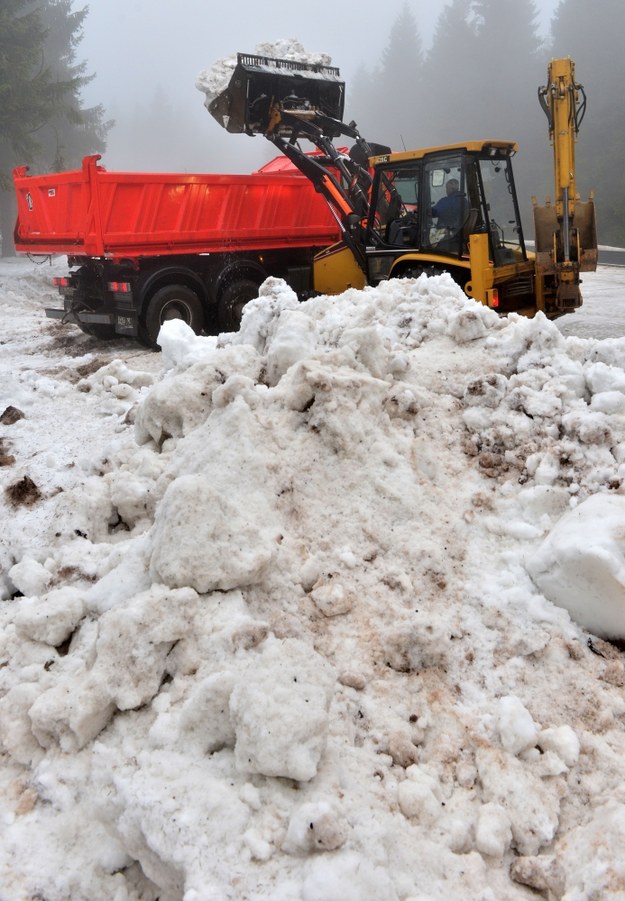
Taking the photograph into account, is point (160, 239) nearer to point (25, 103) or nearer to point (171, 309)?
point (171, 309)

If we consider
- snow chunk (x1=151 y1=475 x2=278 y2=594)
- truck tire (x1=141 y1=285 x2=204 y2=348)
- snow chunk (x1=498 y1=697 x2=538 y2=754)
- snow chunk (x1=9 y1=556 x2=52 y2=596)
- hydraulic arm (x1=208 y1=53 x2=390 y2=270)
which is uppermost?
hydraulic arm (x1=208 y1=53 x2=390 y2=270)

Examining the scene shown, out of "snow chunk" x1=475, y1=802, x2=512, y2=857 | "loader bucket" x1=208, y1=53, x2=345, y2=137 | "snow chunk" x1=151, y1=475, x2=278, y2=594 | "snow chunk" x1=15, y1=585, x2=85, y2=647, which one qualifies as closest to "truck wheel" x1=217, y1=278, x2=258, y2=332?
"loader bucket" x1=208, y1=53, x2=345, y2=137

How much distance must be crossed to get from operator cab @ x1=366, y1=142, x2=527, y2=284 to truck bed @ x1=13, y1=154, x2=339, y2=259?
1798mm

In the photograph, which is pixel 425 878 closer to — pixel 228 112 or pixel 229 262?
pixel 229 262

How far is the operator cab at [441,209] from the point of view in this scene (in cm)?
785

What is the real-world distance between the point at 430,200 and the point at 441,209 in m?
0.19

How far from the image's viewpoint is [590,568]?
266cm

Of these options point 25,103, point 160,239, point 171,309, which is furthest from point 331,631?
point 25,103

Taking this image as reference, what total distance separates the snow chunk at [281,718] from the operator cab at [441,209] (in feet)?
21.6

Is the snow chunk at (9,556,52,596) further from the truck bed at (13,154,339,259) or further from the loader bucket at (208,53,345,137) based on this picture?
the loader bucket at (208,53,345,137)

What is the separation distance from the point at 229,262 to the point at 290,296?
511 cm

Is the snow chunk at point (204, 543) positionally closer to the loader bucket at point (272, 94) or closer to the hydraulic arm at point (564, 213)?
the hydraulic arm at point (564, 213)

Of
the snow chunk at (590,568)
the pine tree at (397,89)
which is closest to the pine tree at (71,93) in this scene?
the snow chunk at (590,568)

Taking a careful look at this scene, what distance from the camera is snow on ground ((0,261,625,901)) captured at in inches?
77.6
